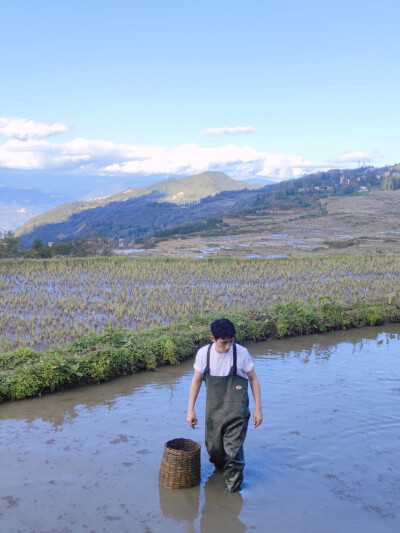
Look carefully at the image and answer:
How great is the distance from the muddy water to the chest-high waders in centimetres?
23

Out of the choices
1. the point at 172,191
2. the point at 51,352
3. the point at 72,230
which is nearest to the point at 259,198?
the point at 72,230

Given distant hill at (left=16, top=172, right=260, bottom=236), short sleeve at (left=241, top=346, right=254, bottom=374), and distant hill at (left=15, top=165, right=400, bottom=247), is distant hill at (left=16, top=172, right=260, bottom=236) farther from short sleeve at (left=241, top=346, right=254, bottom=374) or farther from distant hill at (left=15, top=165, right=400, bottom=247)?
short sleeve at (left=241, top=346, right=254, bottom=374)

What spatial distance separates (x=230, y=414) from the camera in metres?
3.81

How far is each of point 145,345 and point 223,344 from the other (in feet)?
12.3

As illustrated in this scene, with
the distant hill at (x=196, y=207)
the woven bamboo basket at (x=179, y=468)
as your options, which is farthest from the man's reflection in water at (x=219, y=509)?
the distant hill at (x=196, y=207)

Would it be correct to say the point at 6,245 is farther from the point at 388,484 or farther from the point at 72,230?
the point at 72,230

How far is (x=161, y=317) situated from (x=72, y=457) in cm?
591

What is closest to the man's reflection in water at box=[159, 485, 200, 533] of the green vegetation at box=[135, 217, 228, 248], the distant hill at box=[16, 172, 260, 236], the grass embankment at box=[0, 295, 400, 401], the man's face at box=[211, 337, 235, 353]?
the man's face at box=[211, 337, 235, 353]

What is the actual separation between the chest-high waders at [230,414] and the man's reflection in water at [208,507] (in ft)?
0.37

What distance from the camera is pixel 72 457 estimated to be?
4480 mm

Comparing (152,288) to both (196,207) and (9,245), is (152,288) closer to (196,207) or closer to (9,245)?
(9,245)

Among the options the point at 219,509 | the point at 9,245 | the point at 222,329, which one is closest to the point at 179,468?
the point at 219,509

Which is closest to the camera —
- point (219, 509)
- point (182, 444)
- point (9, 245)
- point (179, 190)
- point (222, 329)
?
point (222, 329)

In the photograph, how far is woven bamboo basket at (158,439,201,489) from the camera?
3.83 m
